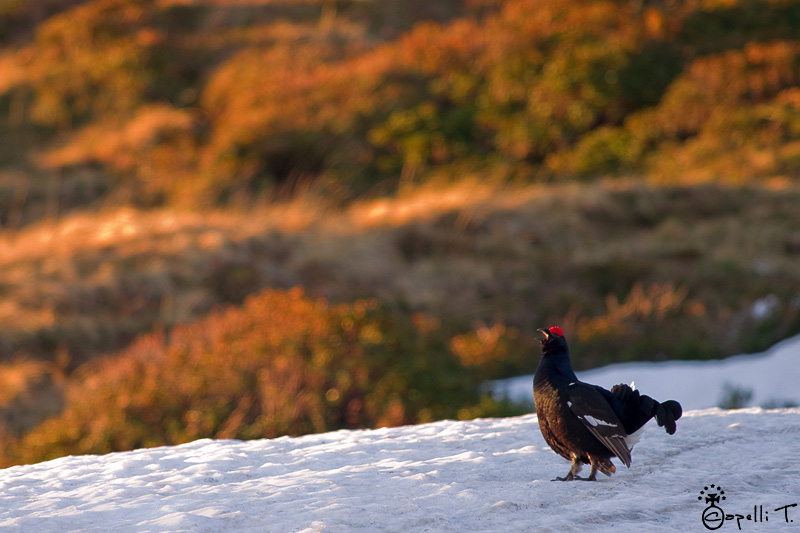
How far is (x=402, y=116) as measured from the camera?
58.3ft

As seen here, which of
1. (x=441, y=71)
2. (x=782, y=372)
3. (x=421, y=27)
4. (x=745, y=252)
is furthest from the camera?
(x=421, y=27)

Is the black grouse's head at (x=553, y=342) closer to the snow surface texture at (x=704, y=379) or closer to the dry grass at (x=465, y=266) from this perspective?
the snow surface texture at (x=704, y=379)

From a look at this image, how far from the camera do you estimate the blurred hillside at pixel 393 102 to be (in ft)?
52.8

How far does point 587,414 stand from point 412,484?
806mm

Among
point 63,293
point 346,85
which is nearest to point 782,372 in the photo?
point 63,293

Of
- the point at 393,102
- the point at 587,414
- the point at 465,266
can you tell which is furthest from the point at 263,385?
the point at 393,102

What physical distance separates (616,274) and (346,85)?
9.43 meters

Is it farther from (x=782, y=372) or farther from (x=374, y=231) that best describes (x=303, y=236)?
(x=782, y=372)

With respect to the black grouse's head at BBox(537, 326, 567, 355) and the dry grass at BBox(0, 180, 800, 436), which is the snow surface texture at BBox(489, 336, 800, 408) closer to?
the dry grass at BBox(0, 180, 800, 436)

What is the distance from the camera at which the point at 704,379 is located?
7.98m

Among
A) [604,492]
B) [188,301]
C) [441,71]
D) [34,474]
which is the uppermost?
[441,71]

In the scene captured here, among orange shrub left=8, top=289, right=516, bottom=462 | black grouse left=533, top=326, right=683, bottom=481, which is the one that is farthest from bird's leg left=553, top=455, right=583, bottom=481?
orange shrub left=8, top=289, right=516, bottom=462

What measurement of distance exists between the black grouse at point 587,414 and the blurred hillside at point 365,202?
3.10m
